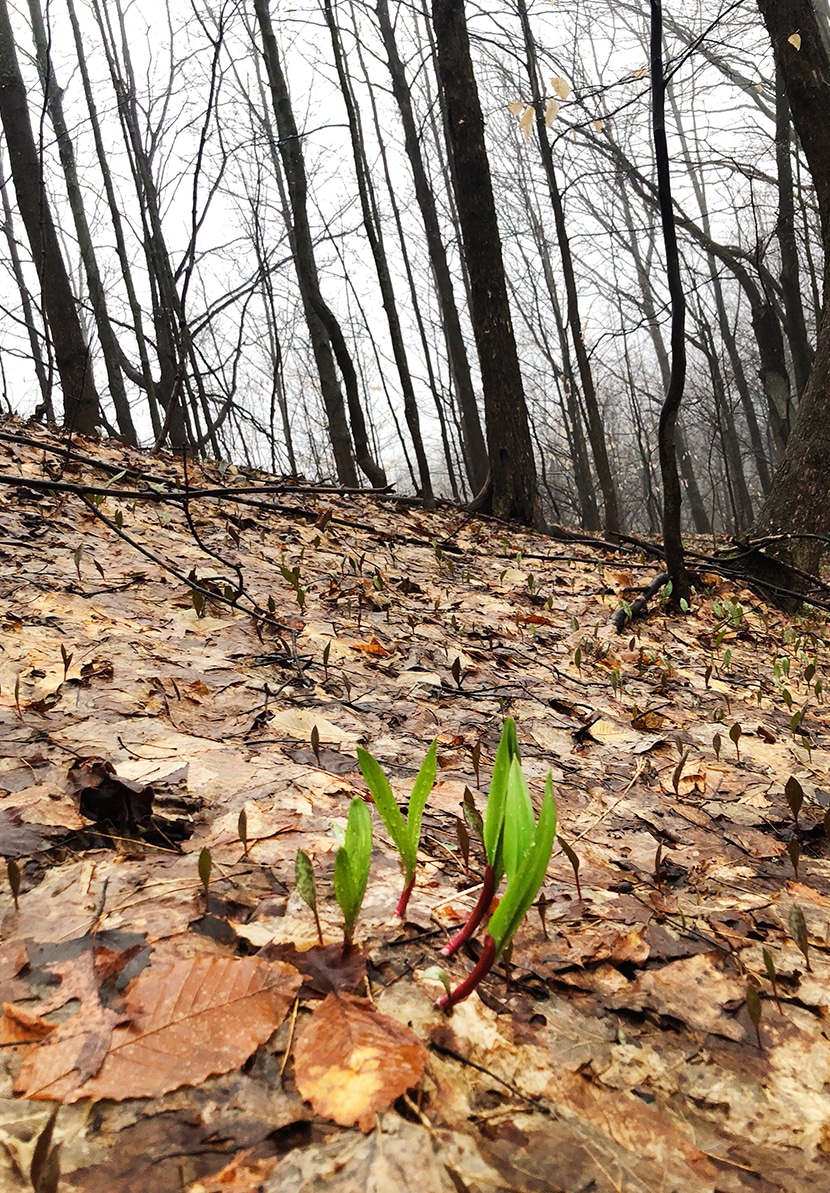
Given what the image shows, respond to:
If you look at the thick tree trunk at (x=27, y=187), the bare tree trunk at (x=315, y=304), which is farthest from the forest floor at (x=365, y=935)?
the bare tree trunk at (x=315, y=304)

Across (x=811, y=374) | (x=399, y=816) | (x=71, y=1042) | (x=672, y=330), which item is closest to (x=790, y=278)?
(x=811, y=374)

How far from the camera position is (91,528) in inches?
125

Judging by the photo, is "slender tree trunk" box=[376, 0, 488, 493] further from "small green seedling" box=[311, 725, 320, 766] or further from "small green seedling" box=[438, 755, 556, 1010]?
"small green seedling" box=[438, 755, 556, 1010]

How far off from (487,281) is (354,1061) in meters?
6.15

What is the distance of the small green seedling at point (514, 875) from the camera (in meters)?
0.80

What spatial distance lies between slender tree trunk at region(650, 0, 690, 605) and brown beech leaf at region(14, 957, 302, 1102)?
10.5 feet

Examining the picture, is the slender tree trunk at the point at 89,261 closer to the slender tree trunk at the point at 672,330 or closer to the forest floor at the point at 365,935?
the slender tree trunk at the point at 672,330

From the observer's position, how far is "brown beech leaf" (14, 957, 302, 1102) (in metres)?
0.64

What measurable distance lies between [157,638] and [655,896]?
63.5 inches

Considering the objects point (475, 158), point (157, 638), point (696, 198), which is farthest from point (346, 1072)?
point (696, 198)

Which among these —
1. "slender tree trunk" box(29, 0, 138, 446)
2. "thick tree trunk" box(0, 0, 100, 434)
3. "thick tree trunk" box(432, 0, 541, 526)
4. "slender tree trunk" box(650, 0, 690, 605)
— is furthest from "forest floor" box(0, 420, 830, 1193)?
"slender tree trunk" box(29, 0, 138, 446)

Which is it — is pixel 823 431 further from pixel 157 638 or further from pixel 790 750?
pixel 157 638

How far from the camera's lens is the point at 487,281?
5891mm

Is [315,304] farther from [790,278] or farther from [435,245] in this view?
[790,278]
